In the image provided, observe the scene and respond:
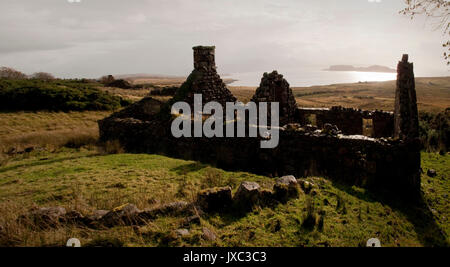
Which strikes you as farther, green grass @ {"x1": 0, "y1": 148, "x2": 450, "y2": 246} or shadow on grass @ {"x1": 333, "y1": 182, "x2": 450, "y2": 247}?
shadow on grass @ {"x1": 333, "y1": 182, "x2": 450, "y2": 247}

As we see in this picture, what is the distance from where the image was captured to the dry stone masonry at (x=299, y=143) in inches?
275

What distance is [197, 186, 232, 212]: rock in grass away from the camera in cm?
514

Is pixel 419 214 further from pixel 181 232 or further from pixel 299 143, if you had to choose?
pixel 181 232

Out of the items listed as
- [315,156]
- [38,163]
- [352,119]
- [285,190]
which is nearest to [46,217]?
[285,190]

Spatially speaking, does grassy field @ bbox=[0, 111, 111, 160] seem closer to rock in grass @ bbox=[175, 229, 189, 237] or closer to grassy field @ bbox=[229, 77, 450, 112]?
rock in grass @ bbox=[175, 229, 189, 237]

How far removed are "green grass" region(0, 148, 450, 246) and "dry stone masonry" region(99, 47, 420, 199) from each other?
0.73 m

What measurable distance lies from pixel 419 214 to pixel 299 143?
356cm

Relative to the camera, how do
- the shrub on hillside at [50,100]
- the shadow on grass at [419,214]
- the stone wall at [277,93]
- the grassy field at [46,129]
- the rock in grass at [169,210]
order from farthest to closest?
1. the shrub on hillside at [50,100]
2. the grassy field at [46,129]
3. the stone wall at [277,93]
4. the shadow on grass at [419,214]
5. the rock in grass at [169,210]

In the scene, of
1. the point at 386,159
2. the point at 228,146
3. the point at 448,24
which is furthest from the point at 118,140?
the point at 448,24

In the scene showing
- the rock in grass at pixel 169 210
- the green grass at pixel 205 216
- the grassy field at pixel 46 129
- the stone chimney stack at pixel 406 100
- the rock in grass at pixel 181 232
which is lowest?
the green grass at pixel 205 216

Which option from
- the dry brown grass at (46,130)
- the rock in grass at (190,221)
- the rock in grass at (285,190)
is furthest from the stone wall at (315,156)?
the dry brown grass at (46,130)

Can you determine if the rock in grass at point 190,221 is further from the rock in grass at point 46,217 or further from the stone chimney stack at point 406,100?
the stone chimney stack at point 406,100

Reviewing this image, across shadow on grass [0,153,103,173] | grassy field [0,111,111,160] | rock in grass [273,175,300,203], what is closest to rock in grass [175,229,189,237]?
rock in grass [273,175,300,203]
